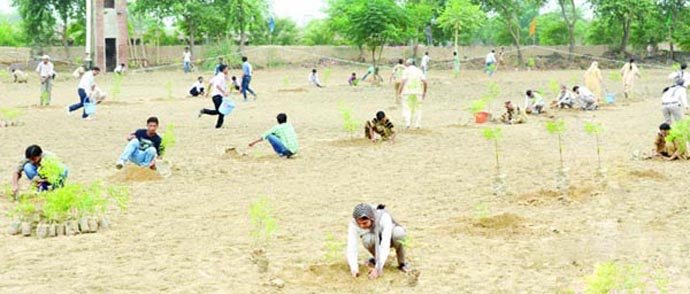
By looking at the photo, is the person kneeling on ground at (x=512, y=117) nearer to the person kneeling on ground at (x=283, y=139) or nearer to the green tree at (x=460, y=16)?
the person kneeling on ground at (x=283, y=139)

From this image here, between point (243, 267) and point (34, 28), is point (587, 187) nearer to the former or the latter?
point (243, 267)

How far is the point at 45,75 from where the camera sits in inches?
917

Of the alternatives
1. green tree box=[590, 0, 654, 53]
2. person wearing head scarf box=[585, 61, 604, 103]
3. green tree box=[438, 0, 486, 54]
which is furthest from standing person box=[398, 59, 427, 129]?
green tree box=[590, 0, 654, 53]

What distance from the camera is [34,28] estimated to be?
49344 mm

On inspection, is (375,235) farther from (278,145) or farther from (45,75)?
(45,75)

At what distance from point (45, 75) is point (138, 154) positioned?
38.3 feet

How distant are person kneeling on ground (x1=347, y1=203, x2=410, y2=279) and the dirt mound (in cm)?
567

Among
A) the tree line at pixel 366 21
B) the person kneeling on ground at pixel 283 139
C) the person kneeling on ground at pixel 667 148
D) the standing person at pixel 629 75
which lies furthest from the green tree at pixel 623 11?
the person kneeling on ground at pixel 283 139

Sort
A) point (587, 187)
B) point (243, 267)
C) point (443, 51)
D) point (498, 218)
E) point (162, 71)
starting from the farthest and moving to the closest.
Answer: point (443, 51) < point (162, 71) < point (587, 187) < point (498, 218) < point (243, 267)

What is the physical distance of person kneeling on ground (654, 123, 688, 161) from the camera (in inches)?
538

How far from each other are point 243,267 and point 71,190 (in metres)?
2.29

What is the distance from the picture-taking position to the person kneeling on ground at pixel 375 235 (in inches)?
291

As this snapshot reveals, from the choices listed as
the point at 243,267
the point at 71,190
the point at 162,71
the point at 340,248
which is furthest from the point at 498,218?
the point at 162,71

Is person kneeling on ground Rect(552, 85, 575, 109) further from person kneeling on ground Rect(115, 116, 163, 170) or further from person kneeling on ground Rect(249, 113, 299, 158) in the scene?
person kneeling on ground Rect(115, 116, 163, 170)
